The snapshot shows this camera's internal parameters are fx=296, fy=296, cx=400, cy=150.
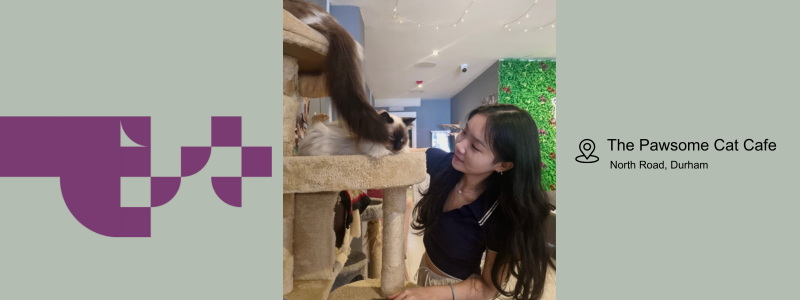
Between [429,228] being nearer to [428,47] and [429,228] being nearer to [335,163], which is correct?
[335,163]

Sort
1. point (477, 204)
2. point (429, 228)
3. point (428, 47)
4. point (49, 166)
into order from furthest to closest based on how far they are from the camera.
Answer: point (428, 47) → point (429, 228) → point (477, 204) → point (49, 166)

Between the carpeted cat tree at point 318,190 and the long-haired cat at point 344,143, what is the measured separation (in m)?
0.03

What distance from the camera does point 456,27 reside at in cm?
214

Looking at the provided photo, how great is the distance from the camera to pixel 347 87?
0.61m

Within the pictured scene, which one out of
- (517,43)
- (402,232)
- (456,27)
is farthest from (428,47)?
(402,232)

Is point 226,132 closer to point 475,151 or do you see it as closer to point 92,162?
point 92,162

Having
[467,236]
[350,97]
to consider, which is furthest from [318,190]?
[467,236]

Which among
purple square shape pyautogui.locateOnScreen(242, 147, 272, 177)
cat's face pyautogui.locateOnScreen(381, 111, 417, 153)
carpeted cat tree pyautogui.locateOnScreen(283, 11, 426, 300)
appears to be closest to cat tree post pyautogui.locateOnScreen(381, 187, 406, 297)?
carpeted cat tree pyautogui.locateOnScreen(283, 11, 426, 300)

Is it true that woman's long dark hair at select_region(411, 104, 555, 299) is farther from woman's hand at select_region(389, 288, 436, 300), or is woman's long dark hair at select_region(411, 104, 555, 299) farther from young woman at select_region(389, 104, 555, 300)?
woman's hand at select_region(389, 288, 436, 300)

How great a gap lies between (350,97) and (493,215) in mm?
532

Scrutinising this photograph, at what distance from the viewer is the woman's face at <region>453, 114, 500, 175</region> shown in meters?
0.78

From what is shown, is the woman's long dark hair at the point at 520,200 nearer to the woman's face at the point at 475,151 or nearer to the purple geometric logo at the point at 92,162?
the woman's face at the point at 475,151

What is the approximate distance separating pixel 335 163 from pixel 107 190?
0.33m

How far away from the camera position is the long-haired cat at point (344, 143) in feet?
2.05
